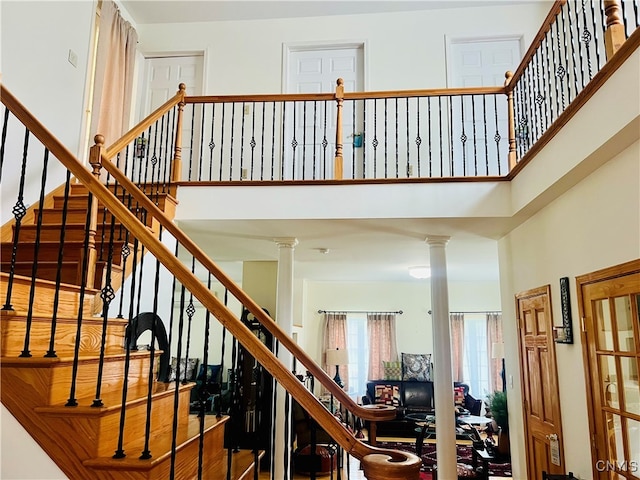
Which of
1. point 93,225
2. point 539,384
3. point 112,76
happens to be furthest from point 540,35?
point 112,76

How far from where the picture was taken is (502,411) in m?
6.55

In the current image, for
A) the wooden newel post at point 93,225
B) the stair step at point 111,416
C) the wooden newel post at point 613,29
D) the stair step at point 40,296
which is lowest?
the stair step at point 111,416

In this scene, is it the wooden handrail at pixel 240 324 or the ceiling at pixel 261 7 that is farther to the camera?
the ceiling at pixel 261 7

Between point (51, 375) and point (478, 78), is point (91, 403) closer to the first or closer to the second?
point (51, 375)

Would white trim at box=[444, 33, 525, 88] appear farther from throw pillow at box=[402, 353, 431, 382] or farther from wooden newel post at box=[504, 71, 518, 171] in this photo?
throw pillow at box=[402, 353, 431, 382]

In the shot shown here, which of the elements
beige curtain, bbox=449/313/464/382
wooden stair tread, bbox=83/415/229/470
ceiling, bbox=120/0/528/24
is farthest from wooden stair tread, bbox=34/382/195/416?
beige curtain, bbox=449/313/464/382

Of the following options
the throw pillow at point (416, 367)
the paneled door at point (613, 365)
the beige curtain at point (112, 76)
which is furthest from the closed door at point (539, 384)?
the throw pillow at point (416, 367)

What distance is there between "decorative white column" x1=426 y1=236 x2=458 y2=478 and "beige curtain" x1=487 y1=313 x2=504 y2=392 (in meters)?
5.26

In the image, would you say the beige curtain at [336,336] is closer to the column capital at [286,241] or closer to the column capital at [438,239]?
the column capital at [286,241]

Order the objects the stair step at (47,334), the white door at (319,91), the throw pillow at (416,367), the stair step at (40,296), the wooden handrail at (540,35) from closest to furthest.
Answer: the stair step at (47,334) < the stair step at (40,296) < the wooden handrail at (540,35) < the white door at (319,91) < the throw pillow at (416,367)

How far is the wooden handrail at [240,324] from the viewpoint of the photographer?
62.0 inches

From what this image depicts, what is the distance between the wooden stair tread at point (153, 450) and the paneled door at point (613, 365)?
2269mm

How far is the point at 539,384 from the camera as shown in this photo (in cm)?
398

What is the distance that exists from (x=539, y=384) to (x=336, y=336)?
584cm
